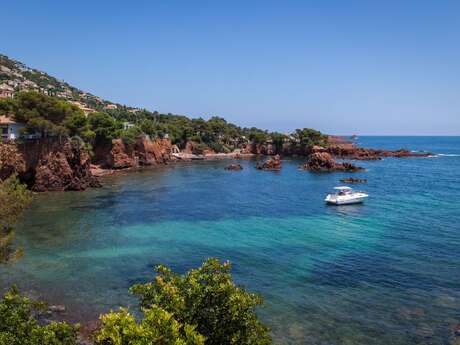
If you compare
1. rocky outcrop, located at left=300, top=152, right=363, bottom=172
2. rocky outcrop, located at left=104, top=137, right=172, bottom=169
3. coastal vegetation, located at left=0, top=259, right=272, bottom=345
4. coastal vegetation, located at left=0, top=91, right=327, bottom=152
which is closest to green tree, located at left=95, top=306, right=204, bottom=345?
coastal vegetation, located at left=0, top=259, right=272, bottom=345

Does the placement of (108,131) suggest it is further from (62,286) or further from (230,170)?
(62,286)

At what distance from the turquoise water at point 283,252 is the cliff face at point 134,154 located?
107 feet

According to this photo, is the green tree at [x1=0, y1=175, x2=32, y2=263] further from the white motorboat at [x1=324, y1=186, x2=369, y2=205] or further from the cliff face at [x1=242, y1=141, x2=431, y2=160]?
the cliff face at [x1=242, y1=141, x2=431, y2=160]

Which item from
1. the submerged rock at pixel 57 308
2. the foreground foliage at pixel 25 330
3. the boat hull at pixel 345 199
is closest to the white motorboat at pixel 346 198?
the boat hull at pixel 345 199

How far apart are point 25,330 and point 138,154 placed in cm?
10258

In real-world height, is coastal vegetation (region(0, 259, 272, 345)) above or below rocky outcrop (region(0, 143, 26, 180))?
below

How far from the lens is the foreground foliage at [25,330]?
1116 cm

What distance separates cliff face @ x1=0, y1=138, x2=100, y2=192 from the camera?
64812mm

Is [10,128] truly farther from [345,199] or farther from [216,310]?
[216,310]

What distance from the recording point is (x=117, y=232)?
1711 inches

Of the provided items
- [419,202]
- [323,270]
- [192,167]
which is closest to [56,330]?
[323,270]

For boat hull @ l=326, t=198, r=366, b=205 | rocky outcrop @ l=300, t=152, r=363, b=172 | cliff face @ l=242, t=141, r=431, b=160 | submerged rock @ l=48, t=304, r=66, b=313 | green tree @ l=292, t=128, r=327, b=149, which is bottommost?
submerged rock @ l=48, t=304, r=66, b=313

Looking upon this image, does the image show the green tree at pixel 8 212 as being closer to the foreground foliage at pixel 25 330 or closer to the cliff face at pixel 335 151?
the foreground foliage at pixel 25 330

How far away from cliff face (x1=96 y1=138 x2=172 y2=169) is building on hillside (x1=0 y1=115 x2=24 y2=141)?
3406 cm
